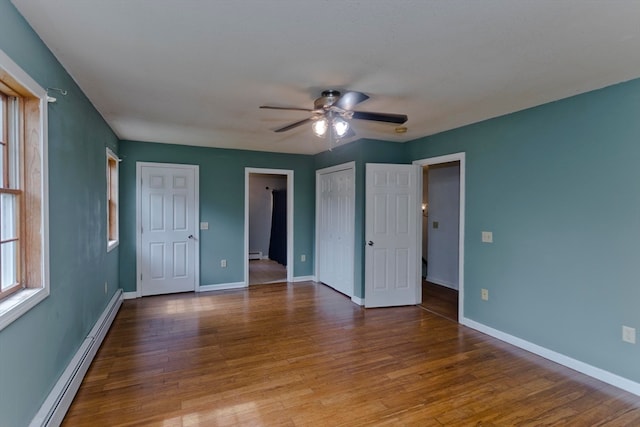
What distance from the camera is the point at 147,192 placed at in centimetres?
496

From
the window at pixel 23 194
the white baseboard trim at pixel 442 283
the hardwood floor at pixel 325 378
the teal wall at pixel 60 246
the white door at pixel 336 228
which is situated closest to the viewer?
the teal wall at pixel 60 246

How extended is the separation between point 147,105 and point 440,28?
2700 millimetres

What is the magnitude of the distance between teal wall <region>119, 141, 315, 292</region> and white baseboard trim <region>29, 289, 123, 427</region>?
1844 mm

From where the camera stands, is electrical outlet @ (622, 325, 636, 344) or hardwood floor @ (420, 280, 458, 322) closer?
electrical outlet @ (622, 325, 636, 344)

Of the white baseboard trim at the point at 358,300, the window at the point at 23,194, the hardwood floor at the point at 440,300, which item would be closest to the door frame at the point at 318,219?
the white baseboard trim at the point at 358,300

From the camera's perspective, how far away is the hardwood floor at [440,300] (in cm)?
433

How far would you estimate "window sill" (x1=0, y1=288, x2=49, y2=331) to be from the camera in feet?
4.98

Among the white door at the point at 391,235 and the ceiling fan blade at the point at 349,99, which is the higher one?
the ceiling fan blade at the point at 349,99

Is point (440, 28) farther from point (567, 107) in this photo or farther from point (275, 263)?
point (275, 263)

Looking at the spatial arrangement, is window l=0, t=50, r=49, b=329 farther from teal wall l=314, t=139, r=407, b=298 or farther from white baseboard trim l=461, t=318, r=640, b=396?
white baseboard trim l=461, t=318, r=640, b=396

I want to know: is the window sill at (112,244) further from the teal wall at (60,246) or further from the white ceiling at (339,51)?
the white ceiling at (339,51)

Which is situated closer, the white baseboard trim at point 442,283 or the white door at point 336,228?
the white door at point 336,228

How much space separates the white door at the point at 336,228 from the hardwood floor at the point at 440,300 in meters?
1.16

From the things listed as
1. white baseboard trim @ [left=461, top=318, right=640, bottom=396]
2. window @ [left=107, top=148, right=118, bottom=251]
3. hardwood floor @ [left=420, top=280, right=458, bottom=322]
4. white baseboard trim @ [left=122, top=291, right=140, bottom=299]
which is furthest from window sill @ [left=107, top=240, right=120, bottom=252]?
white baseboard trim @ [left=461, top=318, right=640, bottom=396]
